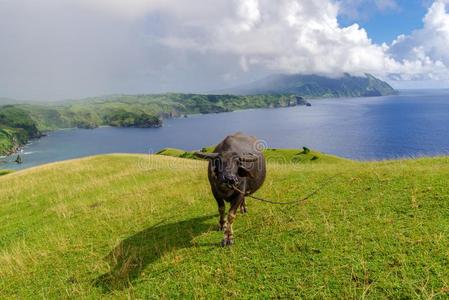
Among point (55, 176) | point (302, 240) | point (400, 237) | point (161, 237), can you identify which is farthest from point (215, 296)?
point (55, 176)

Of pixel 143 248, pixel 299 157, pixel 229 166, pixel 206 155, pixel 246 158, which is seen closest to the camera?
pixel 229 166

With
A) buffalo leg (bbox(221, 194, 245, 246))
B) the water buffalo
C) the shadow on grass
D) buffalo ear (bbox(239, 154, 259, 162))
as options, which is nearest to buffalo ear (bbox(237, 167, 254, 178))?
the water buffalo

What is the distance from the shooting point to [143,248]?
1116 cm

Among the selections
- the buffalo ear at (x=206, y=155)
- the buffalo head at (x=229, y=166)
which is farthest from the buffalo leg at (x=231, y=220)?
the buffalo ear at (x=206, y=155)

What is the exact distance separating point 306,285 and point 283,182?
971 centimetres

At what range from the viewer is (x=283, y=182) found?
1688 cm

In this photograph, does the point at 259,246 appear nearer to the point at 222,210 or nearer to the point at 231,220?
the point at 231,220

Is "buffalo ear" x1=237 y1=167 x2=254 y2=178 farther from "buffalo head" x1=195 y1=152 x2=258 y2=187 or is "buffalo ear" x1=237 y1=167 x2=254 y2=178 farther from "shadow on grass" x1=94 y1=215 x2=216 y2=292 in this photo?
"shadow on grass" x1=94 y1=215 x2=216 y2=292

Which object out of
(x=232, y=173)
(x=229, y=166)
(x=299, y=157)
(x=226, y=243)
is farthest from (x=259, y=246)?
(x=299, y=157)

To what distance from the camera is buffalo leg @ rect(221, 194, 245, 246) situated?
9883mm

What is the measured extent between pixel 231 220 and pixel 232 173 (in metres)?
2.00

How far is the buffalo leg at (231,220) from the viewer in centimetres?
988

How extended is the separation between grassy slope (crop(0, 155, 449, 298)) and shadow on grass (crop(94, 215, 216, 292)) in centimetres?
5

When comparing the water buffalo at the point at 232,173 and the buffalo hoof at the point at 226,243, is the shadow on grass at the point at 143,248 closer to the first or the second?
the buffalo hoof at the point at 226,243
